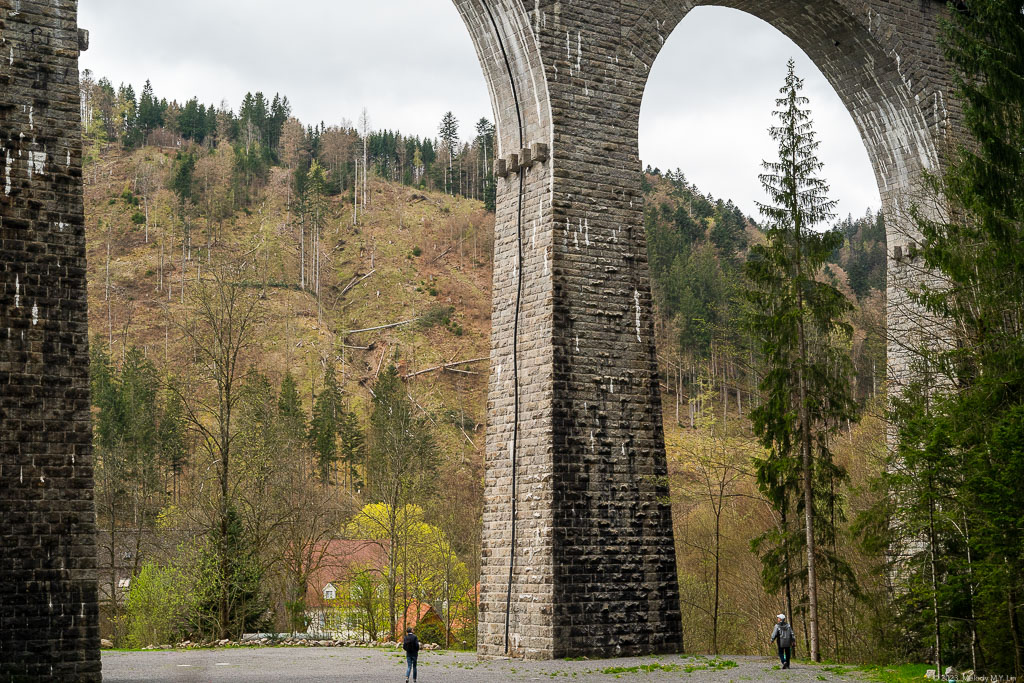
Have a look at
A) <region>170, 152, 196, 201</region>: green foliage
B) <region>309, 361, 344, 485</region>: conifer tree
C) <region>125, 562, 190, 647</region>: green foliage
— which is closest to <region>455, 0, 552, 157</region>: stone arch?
<region>125, 562, 190, 647</region>: green foliage

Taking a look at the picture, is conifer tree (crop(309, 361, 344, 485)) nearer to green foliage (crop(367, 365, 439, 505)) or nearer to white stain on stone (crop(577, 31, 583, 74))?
green foliage (crop(367, 365, 439, 505))

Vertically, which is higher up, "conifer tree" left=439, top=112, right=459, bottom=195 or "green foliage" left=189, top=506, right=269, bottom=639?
"conifer tree" left=439, top=112, right=459, bottom=195

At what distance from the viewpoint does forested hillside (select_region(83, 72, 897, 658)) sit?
25.7 meters

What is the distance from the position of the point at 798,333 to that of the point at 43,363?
12.0m

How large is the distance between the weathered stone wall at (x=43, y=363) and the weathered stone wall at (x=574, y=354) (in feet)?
18.9

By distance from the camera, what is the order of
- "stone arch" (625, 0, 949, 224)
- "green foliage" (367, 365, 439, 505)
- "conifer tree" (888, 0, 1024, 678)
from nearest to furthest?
"conifer tree" (888, 0, 1024, 678) → "stone arch" (625, 0, 949, 224) → "green foliage" (367, 365, 439, 505)

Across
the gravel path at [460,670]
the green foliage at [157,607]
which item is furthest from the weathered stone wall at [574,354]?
the green foliage at [157,607]

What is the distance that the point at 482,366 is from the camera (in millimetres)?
92938

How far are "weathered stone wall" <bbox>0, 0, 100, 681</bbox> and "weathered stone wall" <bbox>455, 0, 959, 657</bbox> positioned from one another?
575 centimetres

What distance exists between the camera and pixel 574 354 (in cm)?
1467

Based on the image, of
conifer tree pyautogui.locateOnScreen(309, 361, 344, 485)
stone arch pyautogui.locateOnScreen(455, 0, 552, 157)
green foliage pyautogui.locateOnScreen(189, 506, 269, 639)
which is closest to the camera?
stone arch pyautogui.locateOnScreen(455, 0, 552, 157)

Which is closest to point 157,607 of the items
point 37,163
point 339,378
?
point 37,163

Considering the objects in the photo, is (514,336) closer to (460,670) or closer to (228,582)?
(460,670)

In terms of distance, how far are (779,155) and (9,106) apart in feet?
40.8
